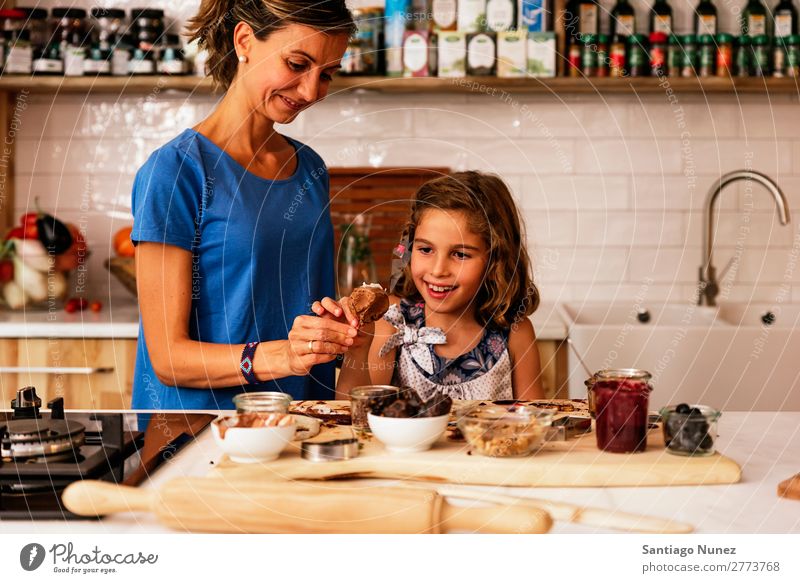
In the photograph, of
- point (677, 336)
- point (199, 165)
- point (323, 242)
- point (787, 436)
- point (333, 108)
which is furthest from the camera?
point (333, 108)

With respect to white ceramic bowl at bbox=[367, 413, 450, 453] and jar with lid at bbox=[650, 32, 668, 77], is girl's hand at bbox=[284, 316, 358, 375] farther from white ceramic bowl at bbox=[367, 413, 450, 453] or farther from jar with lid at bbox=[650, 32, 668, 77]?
jar with lid at bbox=[650, 32, 668, 77]

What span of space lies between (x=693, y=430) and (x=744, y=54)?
164 cm

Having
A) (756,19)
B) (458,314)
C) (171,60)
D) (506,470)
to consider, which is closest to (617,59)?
(756,19)

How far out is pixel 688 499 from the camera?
94cm

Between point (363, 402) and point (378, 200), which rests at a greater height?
point (378, 200)

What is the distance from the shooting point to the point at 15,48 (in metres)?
2.39

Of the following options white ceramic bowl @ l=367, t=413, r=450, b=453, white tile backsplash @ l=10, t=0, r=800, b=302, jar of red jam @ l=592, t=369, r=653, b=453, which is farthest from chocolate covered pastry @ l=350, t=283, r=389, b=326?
white tile backsplash @ l=10, t=0, r=800, b=302

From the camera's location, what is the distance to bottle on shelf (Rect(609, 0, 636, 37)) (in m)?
2.39

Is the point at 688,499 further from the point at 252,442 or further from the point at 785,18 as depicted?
the point at 785,18

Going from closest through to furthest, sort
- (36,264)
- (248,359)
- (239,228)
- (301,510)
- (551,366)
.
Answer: (301,510) → (248,359) → (239,228) → (551,366) → (36,264)

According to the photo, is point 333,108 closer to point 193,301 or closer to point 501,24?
point 501,24

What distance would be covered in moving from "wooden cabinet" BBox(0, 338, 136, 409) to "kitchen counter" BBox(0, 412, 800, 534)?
1086 mm
